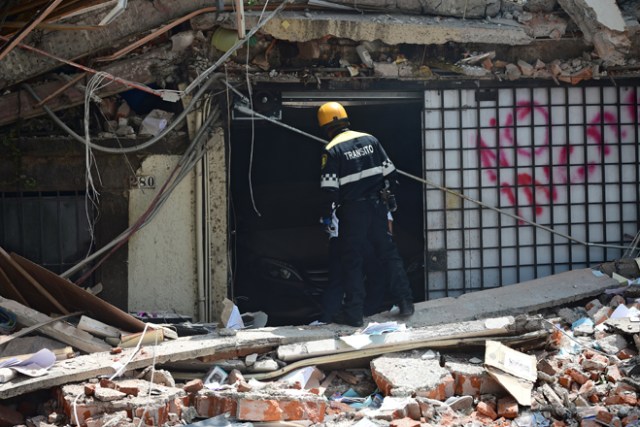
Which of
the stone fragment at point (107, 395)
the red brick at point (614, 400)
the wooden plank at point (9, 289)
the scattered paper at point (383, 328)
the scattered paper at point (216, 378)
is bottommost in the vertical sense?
the red brick at point (614, 400)

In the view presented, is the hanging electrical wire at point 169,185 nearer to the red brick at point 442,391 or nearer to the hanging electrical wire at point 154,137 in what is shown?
the hanging electrical wire at point 154,137

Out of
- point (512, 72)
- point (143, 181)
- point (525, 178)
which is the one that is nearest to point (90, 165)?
point (143, 181)

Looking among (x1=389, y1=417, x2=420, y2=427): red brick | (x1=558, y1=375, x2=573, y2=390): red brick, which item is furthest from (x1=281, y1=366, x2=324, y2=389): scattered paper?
(x1=558, y1=375, x2=573, y2=390): red brick

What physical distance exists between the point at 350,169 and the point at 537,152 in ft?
8.63

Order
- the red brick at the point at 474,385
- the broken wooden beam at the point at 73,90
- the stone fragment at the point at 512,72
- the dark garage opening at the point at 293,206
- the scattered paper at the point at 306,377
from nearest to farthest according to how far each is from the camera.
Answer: the red brick at the point at 474,385 → the scattered paper at the point at 306,377 → the broken wooden beam at the point at 73,90 → the stone fragment at the point at 512,72 → the dark garage opening at the point at 293,206

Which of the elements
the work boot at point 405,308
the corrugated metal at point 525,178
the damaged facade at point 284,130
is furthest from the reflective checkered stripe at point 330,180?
the corrugated metal at point 525,178

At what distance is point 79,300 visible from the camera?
835cm

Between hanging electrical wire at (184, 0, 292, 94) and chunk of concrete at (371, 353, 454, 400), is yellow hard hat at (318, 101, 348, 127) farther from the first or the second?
chunk of concrete at (371, 353, 454, 400)

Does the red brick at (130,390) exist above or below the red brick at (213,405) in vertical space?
above

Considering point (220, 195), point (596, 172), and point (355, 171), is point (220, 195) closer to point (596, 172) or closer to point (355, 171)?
point (355, 171)

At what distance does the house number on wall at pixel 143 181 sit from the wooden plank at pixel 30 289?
176 centimetres

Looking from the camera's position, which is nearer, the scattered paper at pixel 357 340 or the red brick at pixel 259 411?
the red brick at pixel 259 411

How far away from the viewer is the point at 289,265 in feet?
33.2

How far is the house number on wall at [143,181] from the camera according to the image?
9789 millimetres
